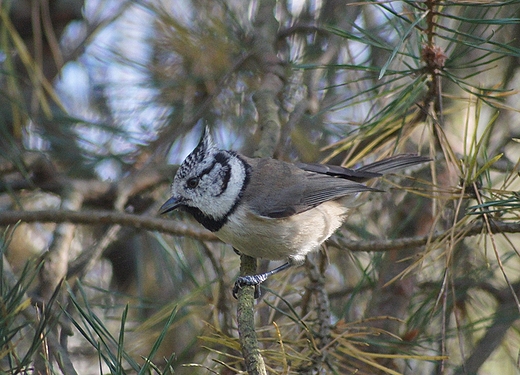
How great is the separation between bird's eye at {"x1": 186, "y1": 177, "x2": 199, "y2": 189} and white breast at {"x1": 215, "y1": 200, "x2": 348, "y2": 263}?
0.20m

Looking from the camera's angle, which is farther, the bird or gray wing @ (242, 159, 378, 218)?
gray wing @ (242, 159, 378, 218)

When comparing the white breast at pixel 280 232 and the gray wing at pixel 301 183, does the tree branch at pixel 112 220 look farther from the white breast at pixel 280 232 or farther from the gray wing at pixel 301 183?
the gray wing at pixel 301 183

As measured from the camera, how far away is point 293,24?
332 centimetres

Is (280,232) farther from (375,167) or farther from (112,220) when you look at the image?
(112,220)

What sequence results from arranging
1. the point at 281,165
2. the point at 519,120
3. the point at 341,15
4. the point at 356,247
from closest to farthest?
the point at 356,247, the point at 281,165, the point at 341,15, the point at 519,120

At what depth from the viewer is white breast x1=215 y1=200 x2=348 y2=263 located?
2262mm

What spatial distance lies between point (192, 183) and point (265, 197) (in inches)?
12.2

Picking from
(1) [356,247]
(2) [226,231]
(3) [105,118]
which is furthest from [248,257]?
(3) [105,118]

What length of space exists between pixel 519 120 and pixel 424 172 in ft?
3.07

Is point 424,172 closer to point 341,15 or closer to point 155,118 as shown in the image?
point 341,15

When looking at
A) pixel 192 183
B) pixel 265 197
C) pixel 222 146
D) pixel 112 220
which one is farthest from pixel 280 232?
pixel 222 146

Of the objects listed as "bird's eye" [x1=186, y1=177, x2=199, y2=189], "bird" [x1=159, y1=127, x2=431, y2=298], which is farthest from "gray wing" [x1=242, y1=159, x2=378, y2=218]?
"bird's eye" [x1=186, y1=177, x2=199, y2=189]

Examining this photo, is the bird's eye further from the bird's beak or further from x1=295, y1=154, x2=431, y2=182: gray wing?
x1=295, y1=154, x2=431, y2=182: gray wing

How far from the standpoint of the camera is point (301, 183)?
258cm
